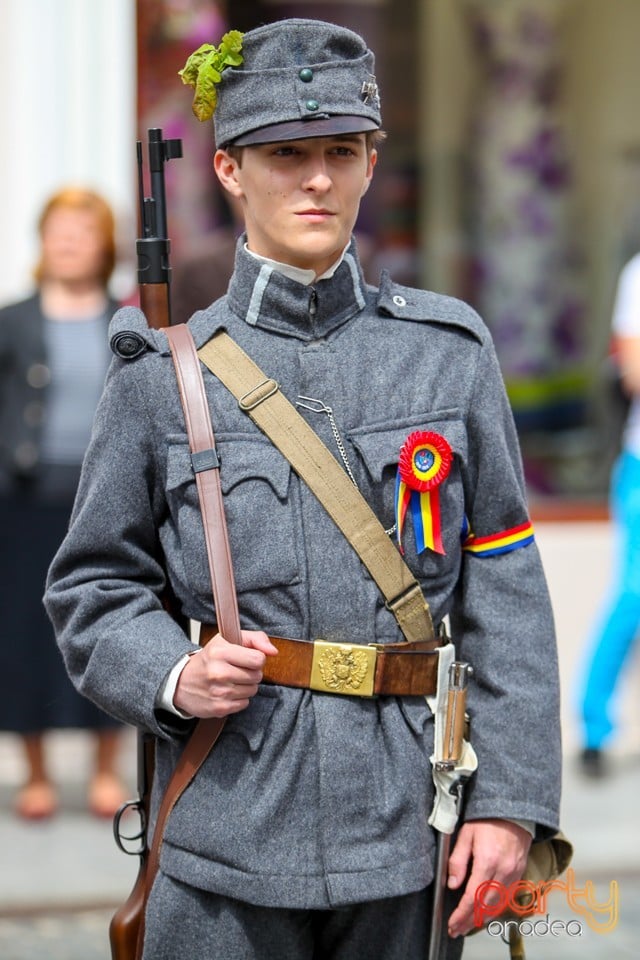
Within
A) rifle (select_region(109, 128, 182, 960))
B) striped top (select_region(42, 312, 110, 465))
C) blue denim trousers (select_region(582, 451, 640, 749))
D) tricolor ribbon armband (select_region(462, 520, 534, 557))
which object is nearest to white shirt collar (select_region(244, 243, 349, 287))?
rifle (select_region(109, 128, 182, 960))

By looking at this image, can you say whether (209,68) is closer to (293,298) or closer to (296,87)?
(296,87)

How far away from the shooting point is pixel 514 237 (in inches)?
267

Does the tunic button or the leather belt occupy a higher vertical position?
the tunic button

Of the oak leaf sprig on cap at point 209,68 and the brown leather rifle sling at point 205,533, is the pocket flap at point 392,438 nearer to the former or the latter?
the brown leather rifle sling at point 205,533

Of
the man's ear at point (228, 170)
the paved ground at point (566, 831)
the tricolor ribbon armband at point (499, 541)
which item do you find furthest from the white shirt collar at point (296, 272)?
the paved ground at point (566, 831)

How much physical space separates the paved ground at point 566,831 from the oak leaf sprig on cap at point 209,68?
5.93ft

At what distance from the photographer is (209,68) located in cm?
238

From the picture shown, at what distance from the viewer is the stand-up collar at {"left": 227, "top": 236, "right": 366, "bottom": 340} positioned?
94.7 inches

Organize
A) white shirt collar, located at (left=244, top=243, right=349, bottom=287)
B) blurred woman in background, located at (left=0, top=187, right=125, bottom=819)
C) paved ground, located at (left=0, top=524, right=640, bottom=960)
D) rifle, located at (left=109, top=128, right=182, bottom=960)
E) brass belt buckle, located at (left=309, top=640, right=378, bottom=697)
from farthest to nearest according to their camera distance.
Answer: blurred woman in background, located at (left=0, top=187, right=125, bottom=819), paved ground, located at (left=0, top=524, right=640, bottom=960), rifle, located at (left=109, top=128, right=182, bottom=960), white shirt collar, located at (left=244, top=243, right=349, bottom=287), brass belt buckle, located at (left=309, top=640, right=378, bottom=697)

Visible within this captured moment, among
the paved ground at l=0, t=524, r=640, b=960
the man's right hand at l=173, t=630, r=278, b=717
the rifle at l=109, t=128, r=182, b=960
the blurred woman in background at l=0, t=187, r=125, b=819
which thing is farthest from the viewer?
the blurred woman in background at l=0, t=187, r=125, b=819

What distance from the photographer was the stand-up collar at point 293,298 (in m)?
2.41

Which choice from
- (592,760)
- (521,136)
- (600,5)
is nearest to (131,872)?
(592,760)

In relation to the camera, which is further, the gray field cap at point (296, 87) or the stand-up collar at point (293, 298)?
the stand-up collar at point (293, 298)

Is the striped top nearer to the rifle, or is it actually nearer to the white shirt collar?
the rifle
